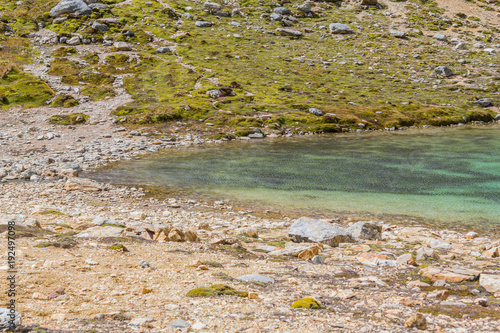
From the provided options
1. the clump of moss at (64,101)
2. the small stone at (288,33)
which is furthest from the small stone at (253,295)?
the small stone at (288,33)

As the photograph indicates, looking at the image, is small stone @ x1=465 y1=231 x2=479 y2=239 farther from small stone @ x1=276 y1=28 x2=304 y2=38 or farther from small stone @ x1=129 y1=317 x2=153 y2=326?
small stone @ x1=276 y1=28 x2=304 y2=38

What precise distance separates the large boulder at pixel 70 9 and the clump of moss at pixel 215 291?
137 meters

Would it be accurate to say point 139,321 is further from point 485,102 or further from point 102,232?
point 485,102

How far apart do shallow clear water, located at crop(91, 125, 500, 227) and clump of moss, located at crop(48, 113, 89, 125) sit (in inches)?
890

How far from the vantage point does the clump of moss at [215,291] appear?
31.1 feet

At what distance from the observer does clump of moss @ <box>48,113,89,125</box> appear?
57.8 meters

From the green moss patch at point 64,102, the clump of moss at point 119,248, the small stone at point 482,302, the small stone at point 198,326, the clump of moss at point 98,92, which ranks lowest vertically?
the green moss patch at point 64,102

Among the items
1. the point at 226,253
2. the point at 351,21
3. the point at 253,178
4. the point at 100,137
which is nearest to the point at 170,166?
the point at 253,178

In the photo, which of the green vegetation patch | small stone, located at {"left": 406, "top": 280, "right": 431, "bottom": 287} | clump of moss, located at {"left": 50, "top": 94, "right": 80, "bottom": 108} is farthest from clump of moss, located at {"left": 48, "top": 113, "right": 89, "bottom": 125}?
small stone, located at {"left": 406, "top": 280, "right": 431, "bottom": 287}

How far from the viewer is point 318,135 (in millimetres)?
59406

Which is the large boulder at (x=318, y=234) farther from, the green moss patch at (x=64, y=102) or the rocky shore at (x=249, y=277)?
the green moss patch at (x=64, y=102)

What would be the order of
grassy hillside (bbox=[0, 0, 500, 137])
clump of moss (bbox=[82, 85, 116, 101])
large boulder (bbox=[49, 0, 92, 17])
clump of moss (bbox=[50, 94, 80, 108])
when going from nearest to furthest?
clump of moss (bbox=[50, 94, 80, 108])
grassy hillside (bbox=[0, 0, 500, 137])
clump of moss (bbox=[82, 85, 116, 101])
large boulder (bbox=[49, 0, 92, 17])

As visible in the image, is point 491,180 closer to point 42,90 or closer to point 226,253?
point 226,253

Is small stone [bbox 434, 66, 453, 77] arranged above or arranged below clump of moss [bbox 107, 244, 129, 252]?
below
